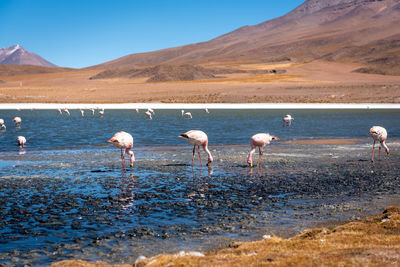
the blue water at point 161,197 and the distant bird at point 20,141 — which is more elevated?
the distant bird at point 20,141

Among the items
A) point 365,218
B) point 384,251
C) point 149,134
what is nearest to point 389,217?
point 365,218

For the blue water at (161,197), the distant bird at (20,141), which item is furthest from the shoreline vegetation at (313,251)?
the distant bird at (20,141)

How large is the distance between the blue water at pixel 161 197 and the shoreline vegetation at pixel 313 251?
0.94m

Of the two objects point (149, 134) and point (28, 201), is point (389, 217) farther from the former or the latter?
point (149, 134)

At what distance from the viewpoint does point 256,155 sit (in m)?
20.0

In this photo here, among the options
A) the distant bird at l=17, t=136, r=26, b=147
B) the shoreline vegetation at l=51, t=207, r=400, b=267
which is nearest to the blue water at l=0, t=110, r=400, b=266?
the shoreline vegetation at l=51, t=207, r=400, b=267

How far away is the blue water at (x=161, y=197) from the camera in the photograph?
859cm

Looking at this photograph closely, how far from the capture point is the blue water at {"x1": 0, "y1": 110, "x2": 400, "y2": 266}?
8.59 metres

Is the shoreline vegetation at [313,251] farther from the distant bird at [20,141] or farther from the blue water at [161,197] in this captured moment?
the distant bird at [20,141]

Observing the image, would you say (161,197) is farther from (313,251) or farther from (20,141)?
(20,141)

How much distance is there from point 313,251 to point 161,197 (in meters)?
5.68

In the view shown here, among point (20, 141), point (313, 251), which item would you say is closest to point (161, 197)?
point (313, 251)

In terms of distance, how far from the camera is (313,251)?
696 centimetres

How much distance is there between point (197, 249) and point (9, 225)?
4120mm
